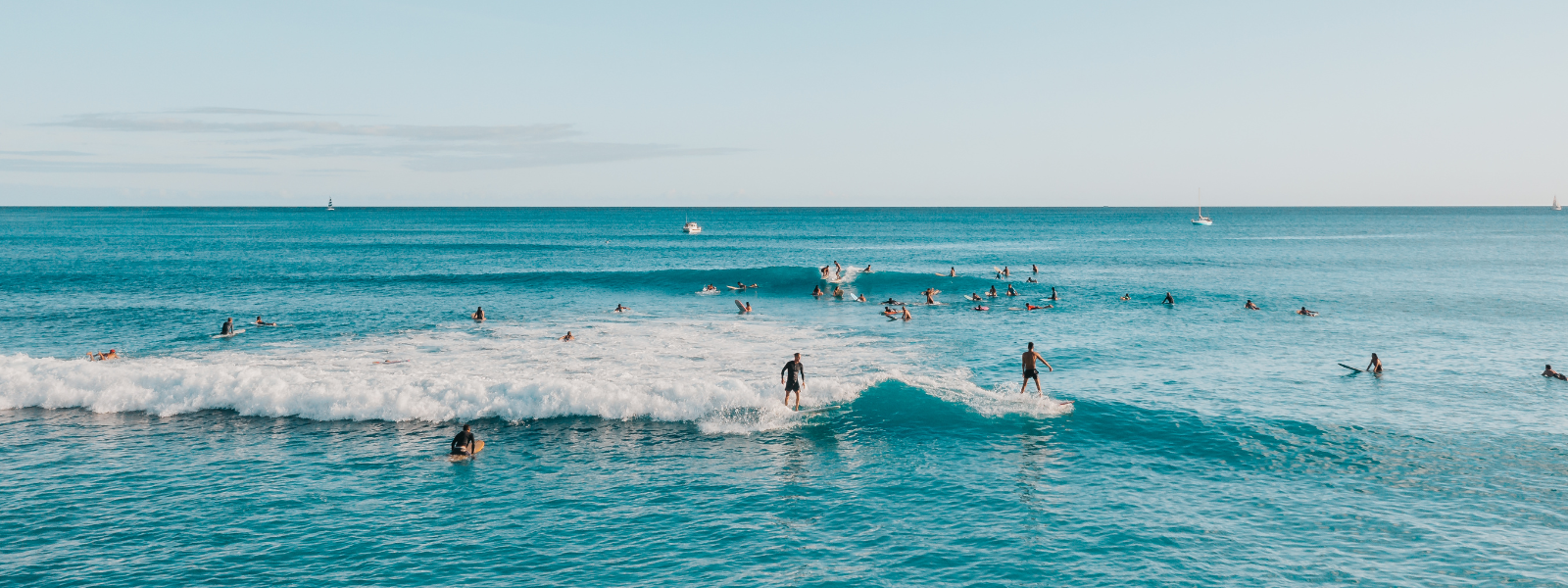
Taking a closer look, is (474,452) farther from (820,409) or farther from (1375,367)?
(1375,367)

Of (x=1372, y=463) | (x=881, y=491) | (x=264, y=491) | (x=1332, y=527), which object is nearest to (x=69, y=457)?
(x=264, y=491)

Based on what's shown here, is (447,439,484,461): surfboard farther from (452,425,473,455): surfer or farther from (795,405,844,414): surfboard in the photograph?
(795,405,844,414): surfboard

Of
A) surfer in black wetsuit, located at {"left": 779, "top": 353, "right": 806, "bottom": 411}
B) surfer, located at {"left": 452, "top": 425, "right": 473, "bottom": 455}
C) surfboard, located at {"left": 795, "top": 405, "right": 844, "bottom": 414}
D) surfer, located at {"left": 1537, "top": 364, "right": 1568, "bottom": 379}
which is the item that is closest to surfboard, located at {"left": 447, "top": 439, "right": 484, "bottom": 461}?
surfer, located at {"left": 452, "top": 425, "right": 473, "bottom": 455}

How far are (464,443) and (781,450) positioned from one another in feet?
23.5

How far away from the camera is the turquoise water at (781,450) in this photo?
1379 centimetres

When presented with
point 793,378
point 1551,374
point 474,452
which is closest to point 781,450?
point 793,378

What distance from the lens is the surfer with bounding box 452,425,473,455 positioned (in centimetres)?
1892

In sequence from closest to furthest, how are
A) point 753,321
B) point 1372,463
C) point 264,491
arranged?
point 264,491, point 1372,463, point 753,321

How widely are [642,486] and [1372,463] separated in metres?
15.7

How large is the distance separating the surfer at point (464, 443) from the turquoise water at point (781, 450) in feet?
1.35

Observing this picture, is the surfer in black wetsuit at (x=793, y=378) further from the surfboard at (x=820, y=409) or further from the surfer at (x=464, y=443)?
the surfer at (x=464, y=443)

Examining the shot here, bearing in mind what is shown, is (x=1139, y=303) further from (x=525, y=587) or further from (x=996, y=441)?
(x=525, y=587)

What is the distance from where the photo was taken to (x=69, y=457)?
746 inches

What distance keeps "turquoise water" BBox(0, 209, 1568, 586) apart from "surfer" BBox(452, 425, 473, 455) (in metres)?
0.41
